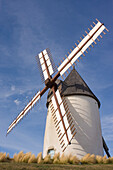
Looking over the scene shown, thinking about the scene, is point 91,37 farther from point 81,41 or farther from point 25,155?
Answer: point 25,155

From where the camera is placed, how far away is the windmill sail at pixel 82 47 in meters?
10.6

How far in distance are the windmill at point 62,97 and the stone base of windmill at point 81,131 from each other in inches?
14.2

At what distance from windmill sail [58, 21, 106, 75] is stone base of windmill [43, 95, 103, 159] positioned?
92.8 inches

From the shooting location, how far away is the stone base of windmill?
11.6 m

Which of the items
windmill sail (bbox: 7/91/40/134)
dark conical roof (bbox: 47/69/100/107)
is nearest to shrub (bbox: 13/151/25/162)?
windmill sail (bbox: 7/91/40/134)

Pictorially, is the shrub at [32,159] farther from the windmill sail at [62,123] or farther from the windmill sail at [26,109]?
the windmill sail at [26,109]

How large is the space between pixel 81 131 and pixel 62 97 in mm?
2505

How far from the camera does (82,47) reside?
36.8 feet

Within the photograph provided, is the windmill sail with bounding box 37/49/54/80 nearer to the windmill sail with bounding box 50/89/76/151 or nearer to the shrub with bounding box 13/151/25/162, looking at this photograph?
the windmill sail with bounding box 50/89/76/151

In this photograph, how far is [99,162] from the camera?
32.4 ft

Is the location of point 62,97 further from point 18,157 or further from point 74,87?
point 18,157

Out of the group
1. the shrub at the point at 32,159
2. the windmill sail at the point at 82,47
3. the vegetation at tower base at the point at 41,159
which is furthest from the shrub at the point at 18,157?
the windmill sail at the point at 82,47

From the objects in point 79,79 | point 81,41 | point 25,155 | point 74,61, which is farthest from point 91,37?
point 25,155

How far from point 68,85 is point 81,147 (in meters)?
4.49
